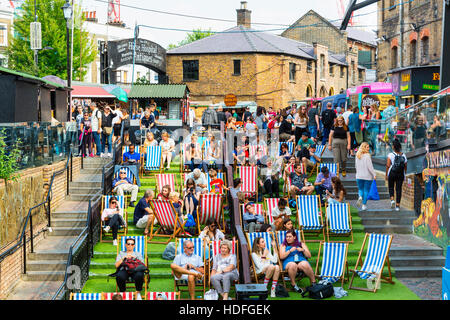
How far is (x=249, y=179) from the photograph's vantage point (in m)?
16.9

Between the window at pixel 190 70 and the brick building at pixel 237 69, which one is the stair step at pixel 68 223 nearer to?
the brick building at pixel 237 69

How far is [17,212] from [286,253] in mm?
6141

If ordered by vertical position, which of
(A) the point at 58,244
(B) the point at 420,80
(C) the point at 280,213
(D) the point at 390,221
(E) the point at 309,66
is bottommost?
(A) the point at 58,244

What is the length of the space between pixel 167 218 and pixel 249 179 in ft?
11.3

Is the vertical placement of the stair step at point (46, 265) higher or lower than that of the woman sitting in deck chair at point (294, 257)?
lower

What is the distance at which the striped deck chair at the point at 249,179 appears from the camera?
54.6ft

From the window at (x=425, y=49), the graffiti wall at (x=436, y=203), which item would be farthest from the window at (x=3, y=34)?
the graffiti wall at (x=436, y=203)

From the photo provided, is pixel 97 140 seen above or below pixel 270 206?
above

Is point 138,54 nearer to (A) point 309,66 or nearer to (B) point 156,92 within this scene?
(A) point 309,66

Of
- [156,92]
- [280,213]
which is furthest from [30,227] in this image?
[156,92]

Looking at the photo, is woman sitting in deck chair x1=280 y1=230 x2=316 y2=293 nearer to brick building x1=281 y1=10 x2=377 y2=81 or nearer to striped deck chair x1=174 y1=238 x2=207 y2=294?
striped deck chair x1=174 y1=238 x2=207 y2=294

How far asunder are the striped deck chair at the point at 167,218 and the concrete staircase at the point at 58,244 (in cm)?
187
